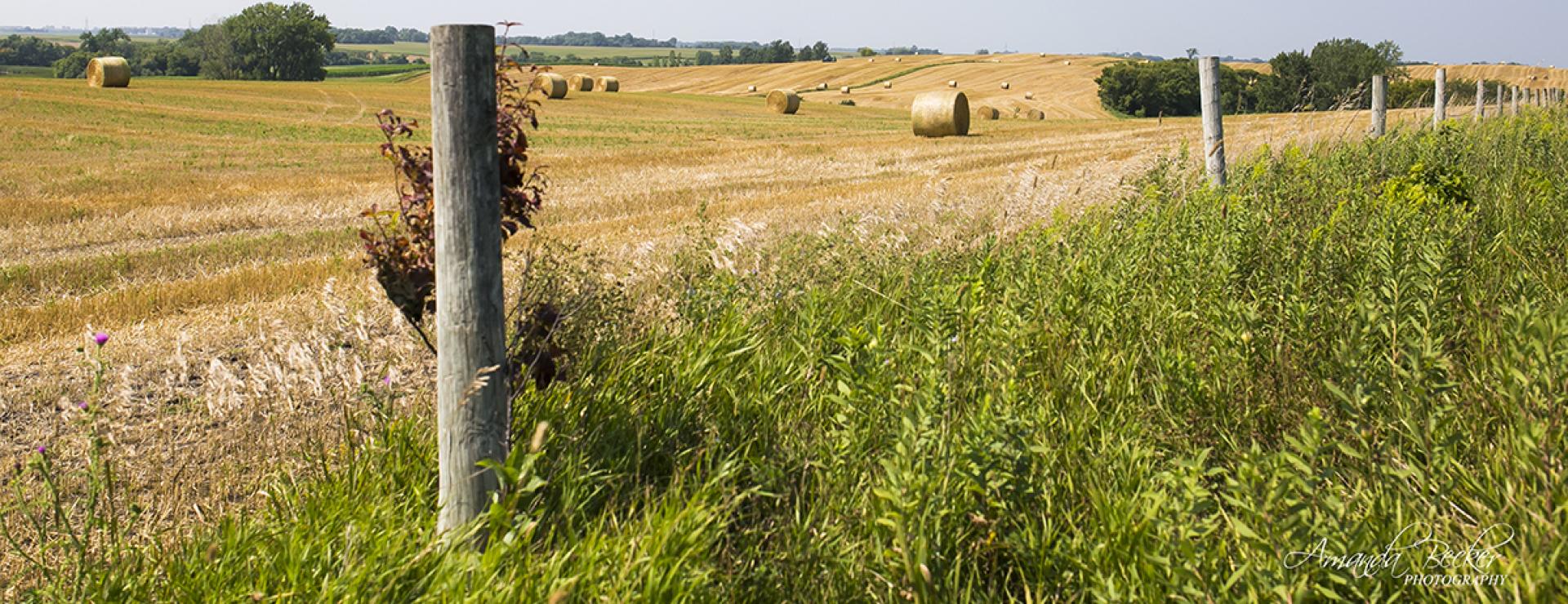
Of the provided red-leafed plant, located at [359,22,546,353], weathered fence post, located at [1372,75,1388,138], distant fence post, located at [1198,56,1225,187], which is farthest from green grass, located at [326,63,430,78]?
red-leafed plant, located at [359,22,546,353]

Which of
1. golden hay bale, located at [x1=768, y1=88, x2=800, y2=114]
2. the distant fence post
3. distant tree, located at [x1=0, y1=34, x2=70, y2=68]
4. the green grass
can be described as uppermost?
distant tree, located at [x1=0, y1=34, x2=70, y2=68]

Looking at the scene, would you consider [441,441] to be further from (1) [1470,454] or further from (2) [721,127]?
(2) [721,127]

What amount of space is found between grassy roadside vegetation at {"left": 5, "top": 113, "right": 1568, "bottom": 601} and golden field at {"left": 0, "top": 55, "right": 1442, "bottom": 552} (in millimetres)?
651

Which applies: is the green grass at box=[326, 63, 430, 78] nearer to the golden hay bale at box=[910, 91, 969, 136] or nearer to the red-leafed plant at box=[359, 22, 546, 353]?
the golden hay bale at box=[910, 91, 969, 136]

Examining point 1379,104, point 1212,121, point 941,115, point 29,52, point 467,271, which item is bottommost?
point 467,271

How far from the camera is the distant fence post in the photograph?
809 cm

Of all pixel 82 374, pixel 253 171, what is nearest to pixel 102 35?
pixel 253 171

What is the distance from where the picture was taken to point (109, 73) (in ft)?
134

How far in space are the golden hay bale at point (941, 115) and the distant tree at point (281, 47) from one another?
63.3m

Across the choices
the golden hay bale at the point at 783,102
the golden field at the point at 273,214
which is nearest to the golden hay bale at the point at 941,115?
the golden field at the point at 273,214

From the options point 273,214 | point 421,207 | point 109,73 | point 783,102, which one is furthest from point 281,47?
point 421,207

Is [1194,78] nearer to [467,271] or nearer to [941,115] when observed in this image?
[941,115]

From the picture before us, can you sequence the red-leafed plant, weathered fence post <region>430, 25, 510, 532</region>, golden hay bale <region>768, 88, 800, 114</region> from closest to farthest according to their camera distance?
weathered fence post <region>430, 25, 510, 532</region> → the red-leafed plant → golden hay bale <region>768, 88, 800, 114</region>

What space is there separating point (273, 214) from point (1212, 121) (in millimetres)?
9714
